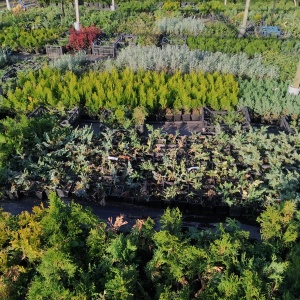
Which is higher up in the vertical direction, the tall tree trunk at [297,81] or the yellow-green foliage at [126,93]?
the tall tree trunk at [297,81]

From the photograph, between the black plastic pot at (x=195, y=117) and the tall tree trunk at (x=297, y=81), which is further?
the black plastic pot at (x=195, y=117)

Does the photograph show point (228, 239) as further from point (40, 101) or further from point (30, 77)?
point (30, 77)

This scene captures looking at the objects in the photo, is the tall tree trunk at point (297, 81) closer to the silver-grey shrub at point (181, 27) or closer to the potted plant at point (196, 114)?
the potted plant at point (196, 114)

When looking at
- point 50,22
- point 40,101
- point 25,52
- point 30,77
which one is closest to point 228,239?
point 40,101

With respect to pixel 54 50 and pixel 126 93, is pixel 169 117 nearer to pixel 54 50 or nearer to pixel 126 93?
pixel 126 93

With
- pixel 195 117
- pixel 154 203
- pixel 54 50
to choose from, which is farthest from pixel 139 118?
pixel 54 50

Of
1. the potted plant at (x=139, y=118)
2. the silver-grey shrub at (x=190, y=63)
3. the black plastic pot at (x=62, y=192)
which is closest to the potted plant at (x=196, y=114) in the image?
the potted plant at (x=139, y=118)
